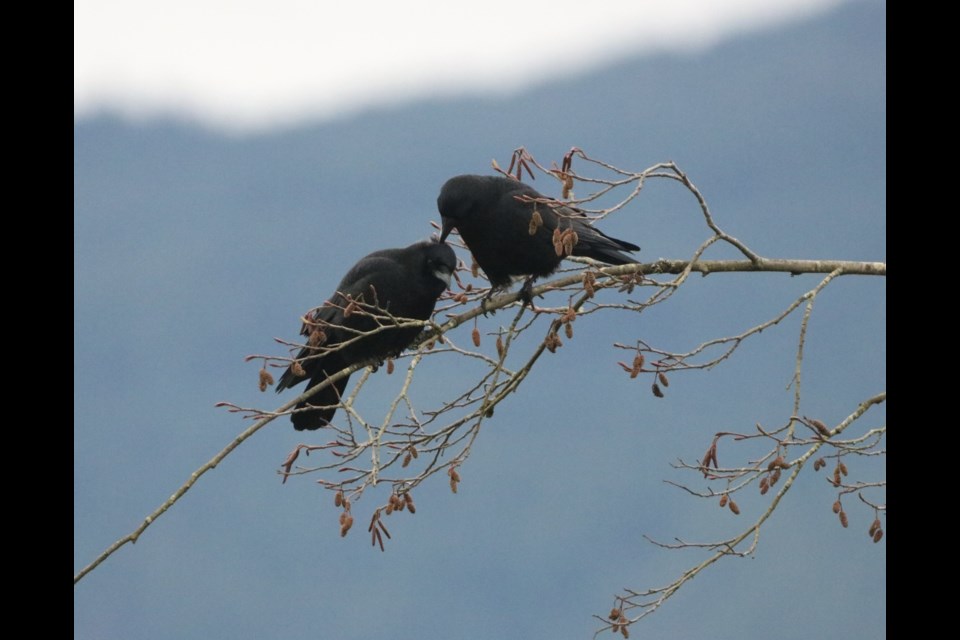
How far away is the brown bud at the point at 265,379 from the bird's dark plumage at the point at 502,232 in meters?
1.70

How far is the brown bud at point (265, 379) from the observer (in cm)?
341

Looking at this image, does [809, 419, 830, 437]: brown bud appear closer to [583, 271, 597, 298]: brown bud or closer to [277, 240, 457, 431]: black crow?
[583, 271, 597, 298]: brown bud

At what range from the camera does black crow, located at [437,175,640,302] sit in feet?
15.8

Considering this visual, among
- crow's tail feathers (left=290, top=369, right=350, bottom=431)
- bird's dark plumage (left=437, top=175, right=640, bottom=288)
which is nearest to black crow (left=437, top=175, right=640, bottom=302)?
bird's dark plumage (left=437, top=175, right=640, bottom=288)

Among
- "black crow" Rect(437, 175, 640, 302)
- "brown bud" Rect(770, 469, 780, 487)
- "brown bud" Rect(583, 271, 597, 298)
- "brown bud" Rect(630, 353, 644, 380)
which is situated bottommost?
"brown bud" Rect(770, 469, 780, 487)

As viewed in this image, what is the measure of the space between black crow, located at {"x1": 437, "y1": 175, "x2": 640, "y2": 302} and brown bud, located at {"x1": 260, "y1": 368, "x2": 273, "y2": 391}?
5.29 feet

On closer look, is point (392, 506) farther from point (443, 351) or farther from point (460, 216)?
point (460, 216)

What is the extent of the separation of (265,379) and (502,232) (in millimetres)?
1818
